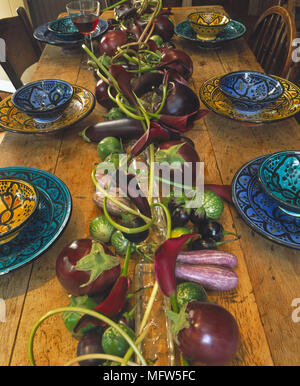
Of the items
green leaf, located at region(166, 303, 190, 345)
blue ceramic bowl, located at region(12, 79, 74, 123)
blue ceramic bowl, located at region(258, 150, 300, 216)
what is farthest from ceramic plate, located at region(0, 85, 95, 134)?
green leaf, located at region(166, 303, 190, 345)

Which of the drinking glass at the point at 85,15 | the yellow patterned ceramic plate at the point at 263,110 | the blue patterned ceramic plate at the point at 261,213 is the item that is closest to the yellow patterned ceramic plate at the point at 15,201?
the blue patterned ceramic plate at the point at 261,213

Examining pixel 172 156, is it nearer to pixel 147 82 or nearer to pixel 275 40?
pixel 147 82

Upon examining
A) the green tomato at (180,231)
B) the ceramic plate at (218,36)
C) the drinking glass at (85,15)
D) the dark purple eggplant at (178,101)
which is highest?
the drinking glass at (85,15)

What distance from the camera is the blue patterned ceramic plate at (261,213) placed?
0.57 meters

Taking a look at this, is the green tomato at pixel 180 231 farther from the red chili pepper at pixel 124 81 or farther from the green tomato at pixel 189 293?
the red chili pepper at pixel 124 81

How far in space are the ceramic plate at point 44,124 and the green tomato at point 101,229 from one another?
0.35m

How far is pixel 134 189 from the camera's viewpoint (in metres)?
0.47

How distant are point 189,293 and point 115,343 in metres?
0.12

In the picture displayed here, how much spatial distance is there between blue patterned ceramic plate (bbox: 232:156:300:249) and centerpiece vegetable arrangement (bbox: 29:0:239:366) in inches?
1.5

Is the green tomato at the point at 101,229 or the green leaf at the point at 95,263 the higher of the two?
the green leaf at the point at 95,263

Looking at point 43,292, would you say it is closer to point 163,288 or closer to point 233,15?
point 163,288

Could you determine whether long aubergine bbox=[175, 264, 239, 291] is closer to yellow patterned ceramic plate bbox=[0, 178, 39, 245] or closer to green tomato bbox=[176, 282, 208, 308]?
green tomato bbox=[176, 282, 208, 308]

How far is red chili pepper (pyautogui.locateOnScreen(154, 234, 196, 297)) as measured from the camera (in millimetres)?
385
